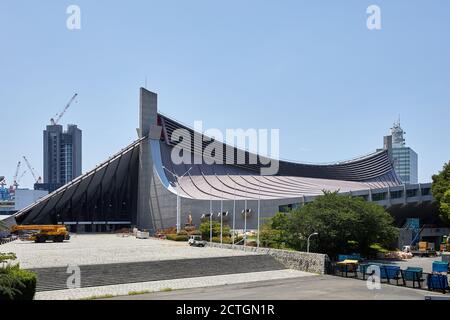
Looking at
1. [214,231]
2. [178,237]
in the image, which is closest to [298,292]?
[214,231]

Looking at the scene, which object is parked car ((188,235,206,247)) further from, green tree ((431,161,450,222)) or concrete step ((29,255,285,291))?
green tree ((431,161,450,222))

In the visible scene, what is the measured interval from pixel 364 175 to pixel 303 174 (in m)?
14.3

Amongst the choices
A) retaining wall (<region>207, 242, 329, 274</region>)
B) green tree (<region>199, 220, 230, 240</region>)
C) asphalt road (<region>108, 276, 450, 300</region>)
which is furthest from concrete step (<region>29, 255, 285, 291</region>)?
green tree (<region>199, 220, 230, 240</region>)

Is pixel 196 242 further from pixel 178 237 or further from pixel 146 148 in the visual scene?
pixel 146 148

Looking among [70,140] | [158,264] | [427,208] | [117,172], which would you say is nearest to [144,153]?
[117,172]

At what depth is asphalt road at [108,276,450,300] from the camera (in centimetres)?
1947

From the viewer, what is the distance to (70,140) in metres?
179

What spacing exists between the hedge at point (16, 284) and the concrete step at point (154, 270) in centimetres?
439

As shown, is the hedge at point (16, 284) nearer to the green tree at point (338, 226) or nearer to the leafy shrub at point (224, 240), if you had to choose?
the green tree at point (338, 226)

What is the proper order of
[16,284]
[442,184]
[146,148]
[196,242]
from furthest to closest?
[146,148]
[442,184]
[196,242]
[16,284]

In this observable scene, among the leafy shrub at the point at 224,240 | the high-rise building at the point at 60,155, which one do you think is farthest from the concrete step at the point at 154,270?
the high-rise building at the point at 60,155

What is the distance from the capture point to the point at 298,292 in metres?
20.7

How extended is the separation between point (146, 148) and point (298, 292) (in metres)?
48.2

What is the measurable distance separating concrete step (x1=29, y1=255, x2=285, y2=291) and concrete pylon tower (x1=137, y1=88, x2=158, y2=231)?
36400 mm
